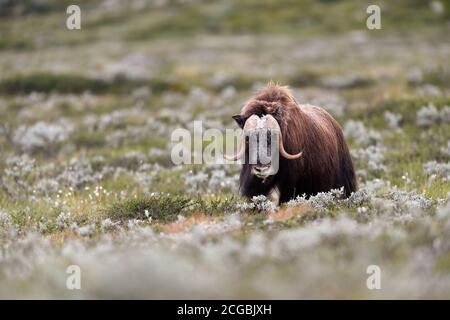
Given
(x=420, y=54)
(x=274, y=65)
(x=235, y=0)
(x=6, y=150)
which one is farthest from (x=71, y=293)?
(x=235, y=0)

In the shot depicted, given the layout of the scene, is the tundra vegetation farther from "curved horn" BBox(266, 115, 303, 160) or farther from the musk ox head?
"curved horn" BBox(266, 115, 303, 160)

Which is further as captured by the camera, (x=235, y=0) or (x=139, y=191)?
(x=235, y=0)

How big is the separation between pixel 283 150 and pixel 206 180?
11.5 ft

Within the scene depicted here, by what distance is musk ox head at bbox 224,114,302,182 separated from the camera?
802 centimetres

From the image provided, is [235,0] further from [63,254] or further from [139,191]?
[63,254]

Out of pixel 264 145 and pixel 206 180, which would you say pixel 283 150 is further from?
pixel 206 180

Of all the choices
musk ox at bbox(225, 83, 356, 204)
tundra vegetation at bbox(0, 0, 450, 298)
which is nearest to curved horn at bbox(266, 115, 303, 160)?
musk ox at bbox(225, 83, 356, 204)

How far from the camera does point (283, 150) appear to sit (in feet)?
26.7

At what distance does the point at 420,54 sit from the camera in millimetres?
29359

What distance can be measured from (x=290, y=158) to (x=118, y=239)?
238 cm

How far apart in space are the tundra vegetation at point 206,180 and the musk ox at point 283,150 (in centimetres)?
38

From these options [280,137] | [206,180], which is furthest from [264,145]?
[206,180]

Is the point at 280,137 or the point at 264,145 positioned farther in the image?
the point at 280,137

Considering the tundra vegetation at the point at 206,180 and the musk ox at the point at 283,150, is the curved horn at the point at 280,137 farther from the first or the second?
the tundra vegetation at the point at 206,180
